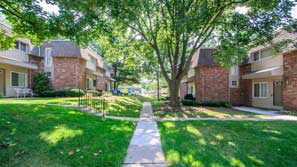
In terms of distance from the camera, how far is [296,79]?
14.3m

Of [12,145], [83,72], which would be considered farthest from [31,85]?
[12,145]

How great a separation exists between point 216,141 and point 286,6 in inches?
323

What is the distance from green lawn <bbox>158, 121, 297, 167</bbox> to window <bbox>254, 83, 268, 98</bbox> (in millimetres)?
10816

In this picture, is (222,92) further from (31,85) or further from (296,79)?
(31,85)

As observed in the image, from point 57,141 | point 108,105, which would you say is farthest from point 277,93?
point 57,141

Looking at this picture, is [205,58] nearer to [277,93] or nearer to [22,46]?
[277,93]

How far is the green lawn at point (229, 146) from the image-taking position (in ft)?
16.5

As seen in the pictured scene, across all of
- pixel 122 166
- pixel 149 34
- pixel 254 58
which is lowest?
pixel 122 166

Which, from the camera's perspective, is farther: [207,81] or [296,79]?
[207,81]

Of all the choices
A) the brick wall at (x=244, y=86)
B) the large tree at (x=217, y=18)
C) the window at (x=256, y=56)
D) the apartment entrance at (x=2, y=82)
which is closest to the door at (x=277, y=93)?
the window at (x=256, y=56)

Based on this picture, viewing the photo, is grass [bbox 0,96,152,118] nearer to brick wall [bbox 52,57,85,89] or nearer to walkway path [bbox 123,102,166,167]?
walkway path [bbox 123,102,166,167]

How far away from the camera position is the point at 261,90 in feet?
63.0

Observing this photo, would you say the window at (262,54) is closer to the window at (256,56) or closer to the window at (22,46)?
the window at (256,56)

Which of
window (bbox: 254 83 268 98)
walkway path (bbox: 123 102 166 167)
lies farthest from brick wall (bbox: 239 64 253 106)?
walkway path (bbox: 123 102 166 167)
